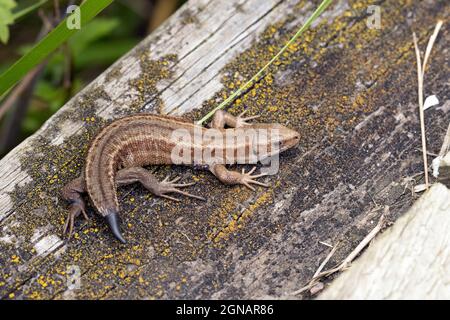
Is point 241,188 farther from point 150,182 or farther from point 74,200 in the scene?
point 74,200

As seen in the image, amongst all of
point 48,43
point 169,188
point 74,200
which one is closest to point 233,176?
point 169,188

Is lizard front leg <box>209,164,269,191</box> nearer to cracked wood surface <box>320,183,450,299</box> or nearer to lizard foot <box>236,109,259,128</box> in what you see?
lizard foot <box>236,109,259,128</box>

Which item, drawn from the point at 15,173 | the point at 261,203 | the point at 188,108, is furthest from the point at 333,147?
the point at 15,173

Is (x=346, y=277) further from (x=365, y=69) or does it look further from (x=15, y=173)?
(x=15, y=173)

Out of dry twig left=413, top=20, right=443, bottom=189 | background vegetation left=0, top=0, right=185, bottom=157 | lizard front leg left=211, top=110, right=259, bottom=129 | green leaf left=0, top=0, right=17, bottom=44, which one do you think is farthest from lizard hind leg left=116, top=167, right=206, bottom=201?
dry twig left=413, top=20, right=443, bottom=189

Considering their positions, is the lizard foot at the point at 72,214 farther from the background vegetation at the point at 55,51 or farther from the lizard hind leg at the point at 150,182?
the background vegetation at the point at 55,51

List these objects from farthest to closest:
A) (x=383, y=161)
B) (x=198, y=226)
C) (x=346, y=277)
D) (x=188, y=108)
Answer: (x=188, y=108) < (x=383, y=161) < (x=198, y=226) < (x=346, y=277)

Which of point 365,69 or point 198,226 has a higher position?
point 365,69
